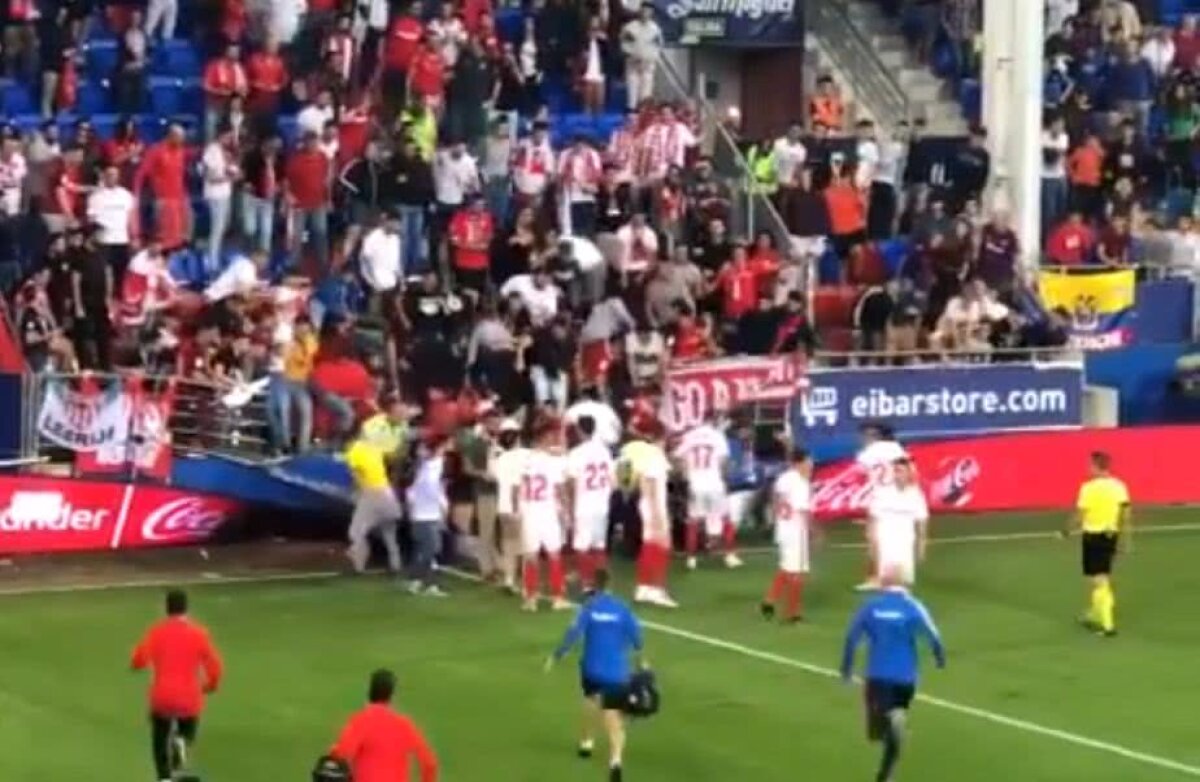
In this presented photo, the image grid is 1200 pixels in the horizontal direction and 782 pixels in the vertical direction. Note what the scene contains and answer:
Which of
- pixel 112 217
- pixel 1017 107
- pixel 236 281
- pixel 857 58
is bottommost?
pixel 236 281

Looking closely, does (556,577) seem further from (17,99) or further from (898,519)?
(17,99)

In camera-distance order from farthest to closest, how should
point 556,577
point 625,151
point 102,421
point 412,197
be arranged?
1. point 625,151
2. point 412,197
3. point 102,421
4. point 556,577

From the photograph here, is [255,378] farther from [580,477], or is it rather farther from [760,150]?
[760,150]

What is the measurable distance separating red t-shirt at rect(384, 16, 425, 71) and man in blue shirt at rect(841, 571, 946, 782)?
60.3 ft

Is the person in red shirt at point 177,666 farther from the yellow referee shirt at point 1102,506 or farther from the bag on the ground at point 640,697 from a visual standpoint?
the yellow referee shirt at point 1102,506

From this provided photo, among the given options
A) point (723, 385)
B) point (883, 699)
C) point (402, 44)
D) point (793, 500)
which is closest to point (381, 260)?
point (723, 385)

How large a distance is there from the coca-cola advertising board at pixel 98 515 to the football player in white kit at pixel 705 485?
507 cm

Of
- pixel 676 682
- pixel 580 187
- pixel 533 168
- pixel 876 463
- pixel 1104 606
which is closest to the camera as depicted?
pixel 676 682

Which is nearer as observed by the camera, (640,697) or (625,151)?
(640,697)

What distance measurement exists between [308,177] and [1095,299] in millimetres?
11740

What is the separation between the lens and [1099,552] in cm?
2917

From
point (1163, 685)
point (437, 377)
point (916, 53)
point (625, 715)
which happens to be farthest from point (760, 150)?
point (625, 715)

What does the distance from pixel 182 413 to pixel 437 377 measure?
3.04 metres

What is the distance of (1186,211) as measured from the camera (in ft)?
144
